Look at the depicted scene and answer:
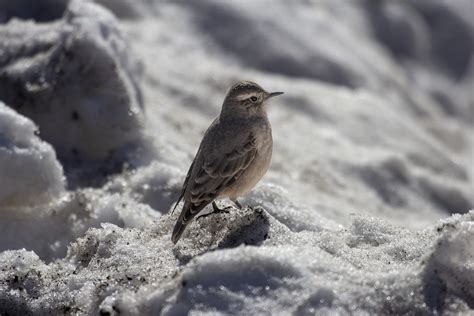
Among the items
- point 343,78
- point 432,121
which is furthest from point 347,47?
point 432,121

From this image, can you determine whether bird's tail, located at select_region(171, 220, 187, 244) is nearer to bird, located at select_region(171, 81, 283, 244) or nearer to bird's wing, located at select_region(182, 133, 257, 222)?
bird, located at select_region(171, 81, 283, 244)

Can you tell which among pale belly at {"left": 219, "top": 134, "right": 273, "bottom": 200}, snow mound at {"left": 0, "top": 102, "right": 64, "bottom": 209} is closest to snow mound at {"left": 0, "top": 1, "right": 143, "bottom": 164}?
snow mound at {"left": 0, "top": 102, "right": 64, "bottom": 209}

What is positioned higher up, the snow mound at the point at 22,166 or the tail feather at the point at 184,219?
the tail feather at the point at 184,219

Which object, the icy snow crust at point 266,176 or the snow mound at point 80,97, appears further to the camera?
the snow mound at point 80,97

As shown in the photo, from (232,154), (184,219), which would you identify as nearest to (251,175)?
(232,154)

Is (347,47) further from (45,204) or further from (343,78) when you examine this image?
(45,204)

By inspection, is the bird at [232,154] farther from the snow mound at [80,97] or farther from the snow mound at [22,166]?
the snow mound at [80,97]

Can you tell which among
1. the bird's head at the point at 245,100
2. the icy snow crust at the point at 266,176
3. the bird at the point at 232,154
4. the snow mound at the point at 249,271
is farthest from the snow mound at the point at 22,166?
the bird's head at the point at 245,100
